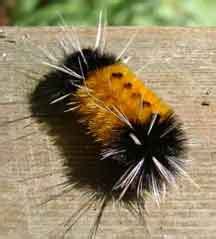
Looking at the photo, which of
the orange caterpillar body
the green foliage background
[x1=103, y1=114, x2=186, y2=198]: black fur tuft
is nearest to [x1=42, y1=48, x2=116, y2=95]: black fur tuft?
the orange caterpillar body

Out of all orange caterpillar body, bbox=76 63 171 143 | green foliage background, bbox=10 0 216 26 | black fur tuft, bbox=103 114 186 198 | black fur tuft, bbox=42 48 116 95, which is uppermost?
green foliage background, bbox=10 0 216 26

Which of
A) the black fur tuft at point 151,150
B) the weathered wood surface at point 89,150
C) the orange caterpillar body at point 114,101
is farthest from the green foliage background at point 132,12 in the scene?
the black fur tuft at point 151,150

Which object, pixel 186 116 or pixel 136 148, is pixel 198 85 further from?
pixel 136 148

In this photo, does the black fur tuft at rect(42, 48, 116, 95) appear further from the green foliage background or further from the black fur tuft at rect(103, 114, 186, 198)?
the green foliage background

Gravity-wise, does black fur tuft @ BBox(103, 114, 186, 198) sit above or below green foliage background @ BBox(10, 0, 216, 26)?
below

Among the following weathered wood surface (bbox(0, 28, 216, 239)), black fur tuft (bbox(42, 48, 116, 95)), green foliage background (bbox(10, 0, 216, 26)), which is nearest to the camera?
weathered wood surface (bbox(0, 28, 216, 239))

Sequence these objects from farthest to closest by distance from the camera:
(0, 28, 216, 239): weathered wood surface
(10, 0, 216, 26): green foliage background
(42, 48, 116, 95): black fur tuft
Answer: (10, 0, 216, 26): green foliage background, (42, 48, 116, 95): black fur tuft, (0, 28, 216, 239): weathered wood surface

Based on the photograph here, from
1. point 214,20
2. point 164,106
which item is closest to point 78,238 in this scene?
point 164,106
